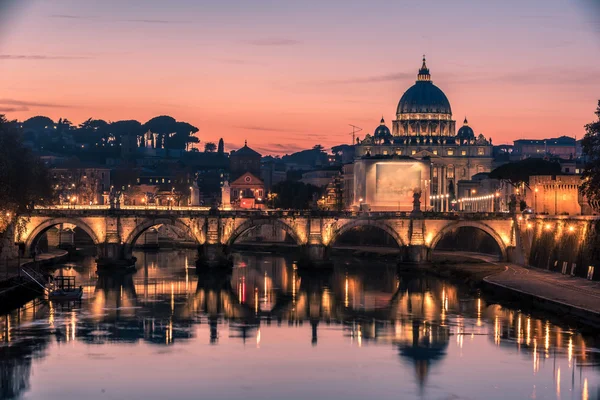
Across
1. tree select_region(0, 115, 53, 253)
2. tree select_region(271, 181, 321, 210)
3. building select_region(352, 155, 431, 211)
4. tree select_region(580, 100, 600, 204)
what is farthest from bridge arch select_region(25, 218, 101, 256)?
building select_region(352, 155, 431, 211)

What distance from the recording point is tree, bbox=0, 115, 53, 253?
8169cm

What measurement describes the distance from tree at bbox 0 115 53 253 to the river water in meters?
7.68

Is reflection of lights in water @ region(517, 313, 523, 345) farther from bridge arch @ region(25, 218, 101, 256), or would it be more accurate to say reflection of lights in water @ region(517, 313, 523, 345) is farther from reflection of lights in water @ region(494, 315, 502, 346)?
bridge arch @ region(25, 218, 101, 256)

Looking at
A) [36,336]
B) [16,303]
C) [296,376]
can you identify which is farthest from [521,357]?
[16,303]

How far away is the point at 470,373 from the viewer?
5531cm

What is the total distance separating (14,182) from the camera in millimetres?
85000

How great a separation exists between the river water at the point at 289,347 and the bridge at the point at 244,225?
50.0ft

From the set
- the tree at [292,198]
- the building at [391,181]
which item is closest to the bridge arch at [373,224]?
the tree at [292,198]

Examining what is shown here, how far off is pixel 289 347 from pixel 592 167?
979 inches

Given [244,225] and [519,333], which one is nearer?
[519,333]

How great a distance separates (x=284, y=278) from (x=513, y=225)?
753 inches

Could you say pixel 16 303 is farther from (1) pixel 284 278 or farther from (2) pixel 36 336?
(1) pixel 284 278

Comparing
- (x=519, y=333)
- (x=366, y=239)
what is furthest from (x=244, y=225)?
(x=519, y=333)

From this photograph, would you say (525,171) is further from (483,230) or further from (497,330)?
(497,330)
